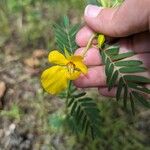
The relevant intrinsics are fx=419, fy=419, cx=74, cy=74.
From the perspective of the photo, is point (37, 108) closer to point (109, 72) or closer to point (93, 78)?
point (93, 78)

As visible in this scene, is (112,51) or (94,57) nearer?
(112,51)

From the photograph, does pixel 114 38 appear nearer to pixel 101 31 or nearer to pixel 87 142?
pixel 101 31

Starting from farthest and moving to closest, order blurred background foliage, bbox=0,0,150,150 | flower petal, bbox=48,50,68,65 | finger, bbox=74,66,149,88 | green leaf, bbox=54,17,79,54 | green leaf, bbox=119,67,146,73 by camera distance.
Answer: blurred background foliage, bbox=0,0,150,150 → finger, bbox=74,66,149,88 → green leaf, bbox=54,17,79,54 → green leaf, bbox=119,67,146,73 → flower petal, bbox=48,50,68,65

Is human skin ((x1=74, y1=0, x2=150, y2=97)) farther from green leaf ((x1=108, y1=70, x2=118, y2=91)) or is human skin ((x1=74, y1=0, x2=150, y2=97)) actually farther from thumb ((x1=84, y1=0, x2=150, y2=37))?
green leaf ((x1=108, y1=70, x2=118, y2=91))

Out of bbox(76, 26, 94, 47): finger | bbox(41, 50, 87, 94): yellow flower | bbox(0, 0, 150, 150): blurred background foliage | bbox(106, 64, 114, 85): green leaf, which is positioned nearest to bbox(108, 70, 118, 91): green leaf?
bbox(106, 64, 114, 85): green leaf

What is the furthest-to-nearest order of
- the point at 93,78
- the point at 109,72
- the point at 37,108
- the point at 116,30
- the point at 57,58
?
1. the point at 37,108
2. the point at 93,78
3. the point at 116,30
4. the point at 109,72
5. the point at 57,58

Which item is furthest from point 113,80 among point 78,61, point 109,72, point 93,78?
point 93,78
